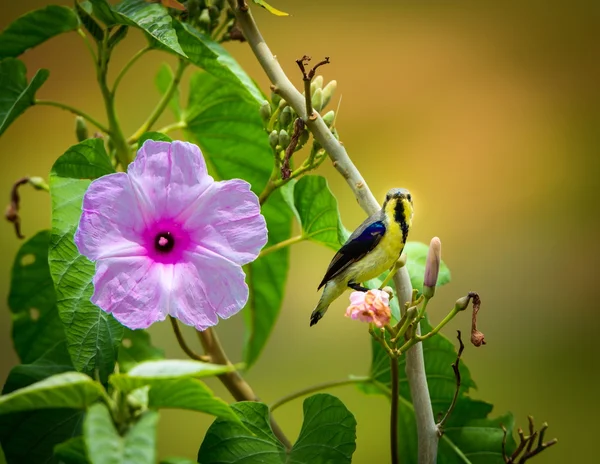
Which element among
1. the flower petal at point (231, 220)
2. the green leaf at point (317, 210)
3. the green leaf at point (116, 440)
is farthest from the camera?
the green leaf at point (317, 210)

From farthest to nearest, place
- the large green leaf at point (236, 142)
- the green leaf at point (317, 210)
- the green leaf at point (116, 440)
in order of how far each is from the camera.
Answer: the large green leaf at point (236, 142) → the green leaf at point (317, 210) → the green leaf at point (116, 440)

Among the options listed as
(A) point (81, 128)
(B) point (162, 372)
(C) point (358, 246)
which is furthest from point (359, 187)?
(A) point (81, 128)

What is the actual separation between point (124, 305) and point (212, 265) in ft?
0.17

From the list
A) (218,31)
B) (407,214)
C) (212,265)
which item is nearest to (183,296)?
(212,265)

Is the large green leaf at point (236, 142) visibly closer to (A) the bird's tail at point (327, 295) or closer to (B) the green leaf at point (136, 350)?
(B) the green leaf at point (136, 350)

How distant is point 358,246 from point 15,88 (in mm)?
294

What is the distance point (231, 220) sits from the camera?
435mm

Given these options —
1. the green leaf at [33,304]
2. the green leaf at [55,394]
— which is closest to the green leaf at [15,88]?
the green leaf at [33,304]

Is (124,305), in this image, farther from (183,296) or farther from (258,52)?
(258,52)

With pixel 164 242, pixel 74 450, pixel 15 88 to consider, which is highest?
pixel 15 88

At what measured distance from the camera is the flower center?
0.44 meters

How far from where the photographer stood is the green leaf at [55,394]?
0.34 m

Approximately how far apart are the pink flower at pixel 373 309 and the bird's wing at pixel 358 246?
0.11 feet

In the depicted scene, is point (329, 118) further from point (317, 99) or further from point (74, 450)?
point (74, 450)
